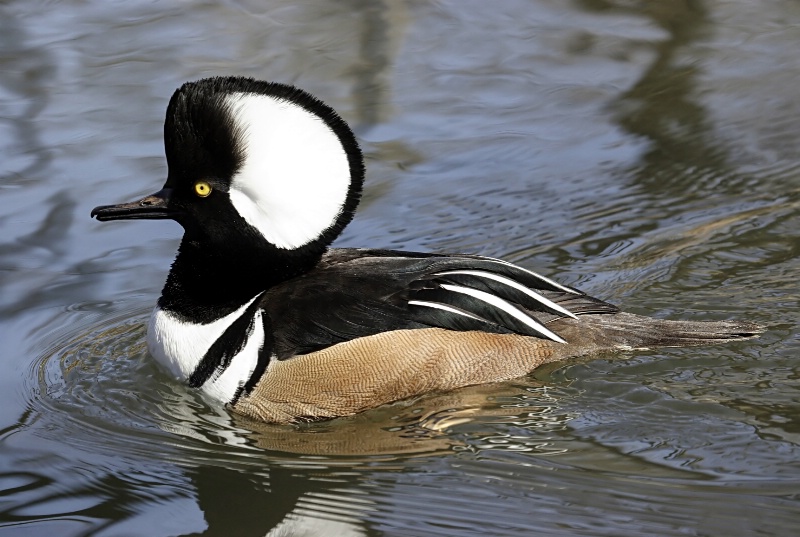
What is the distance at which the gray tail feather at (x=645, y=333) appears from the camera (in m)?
5.76

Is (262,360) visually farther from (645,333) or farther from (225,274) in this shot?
(645,333)

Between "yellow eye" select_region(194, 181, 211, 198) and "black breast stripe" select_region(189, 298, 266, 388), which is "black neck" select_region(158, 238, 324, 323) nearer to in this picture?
"black breast stripe" select_region(189, 298, 266, 388)

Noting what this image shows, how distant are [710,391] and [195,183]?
256cm

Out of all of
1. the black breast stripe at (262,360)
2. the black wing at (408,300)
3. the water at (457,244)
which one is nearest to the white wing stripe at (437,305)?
the black wing at (408,300)

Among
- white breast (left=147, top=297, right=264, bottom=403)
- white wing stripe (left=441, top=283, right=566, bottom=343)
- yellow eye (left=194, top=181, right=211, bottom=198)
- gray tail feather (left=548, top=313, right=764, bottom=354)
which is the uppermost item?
yellow eye (left=194, top=181, right=211, bottom=198)

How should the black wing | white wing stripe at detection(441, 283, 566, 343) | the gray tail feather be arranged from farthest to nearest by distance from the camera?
the gray tail feather
white wing stripe at detection(441, 283, 566, 343)
the black wing

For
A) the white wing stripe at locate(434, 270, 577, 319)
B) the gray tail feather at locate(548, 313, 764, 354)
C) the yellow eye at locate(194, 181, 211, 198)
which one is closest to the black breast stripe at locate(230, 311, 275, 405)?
the yellow eye at locate(194, 181, 211, 198)

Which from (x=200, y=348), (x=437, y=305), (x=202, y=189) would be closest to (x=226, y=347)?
(x=200, y=348)

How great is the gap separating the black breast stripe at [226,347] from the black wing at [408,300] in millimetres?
101

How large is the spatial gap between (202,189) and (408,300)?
3.58 feet

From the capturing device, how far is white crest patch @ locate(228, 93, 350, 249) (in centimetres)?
531

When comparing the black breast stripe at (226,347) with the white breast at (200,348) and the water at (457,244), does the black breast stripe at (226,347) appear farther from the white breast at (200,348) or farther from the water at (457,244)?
the water at (457,244)

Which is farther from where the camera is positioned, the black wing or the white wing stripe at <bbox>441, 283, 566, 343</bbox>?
the white wing stripe at <bbox>441, 283, 566, 343</bbox>

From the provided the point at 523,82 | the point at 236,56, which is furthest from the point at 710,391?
the point at 236,56
